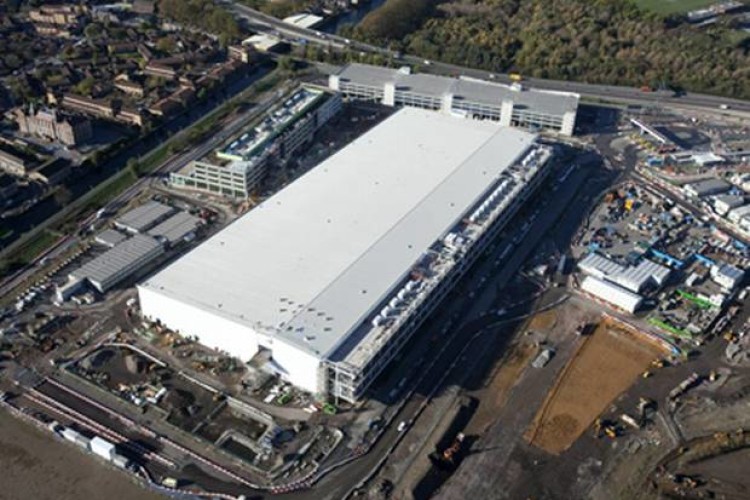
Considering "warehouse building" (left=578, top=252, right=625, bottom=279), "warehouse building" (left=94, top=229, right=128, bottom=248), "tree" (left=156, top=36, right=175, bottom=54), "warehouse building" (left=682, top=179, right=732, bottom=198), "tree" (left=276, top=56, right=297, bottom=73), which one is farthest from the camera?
"tree" (left=156, top=36, right=175, bottom=54)

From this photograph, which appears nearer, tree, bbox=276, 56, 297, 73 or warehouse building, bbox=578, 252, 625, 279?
warehouse building, bbox=578, 252, 625, 279

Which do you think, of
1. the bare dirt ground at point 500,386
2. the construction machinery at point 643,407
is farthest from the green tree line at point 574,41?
the construction machinery at point 643,407

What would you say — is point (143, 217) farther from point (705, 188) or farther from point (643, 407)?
point (705, 188)

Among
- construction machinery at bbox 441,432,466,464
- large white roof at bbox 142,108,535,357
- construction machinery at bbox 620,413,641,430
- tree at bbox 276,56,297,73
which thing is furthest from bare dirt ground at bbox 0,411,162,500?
tree at bbox 276,56,297,73

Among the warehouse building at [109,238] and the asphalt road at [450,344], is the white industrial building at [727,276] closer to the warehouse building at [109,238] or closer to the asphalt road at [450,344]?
the asphalt road at [450,344]

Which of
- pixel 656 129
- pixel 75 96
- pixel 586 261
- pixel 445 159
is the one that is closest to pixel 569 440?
pixel 586 261

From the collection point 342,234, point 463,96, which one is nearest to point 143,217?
point 342,234

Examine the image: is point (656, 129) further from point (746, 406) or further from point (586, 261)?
point (746, 406)

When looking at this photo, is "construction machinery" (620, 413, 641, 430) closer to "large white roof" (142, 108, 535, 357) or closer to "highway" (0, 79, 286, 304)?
"large white roof" (142, 108, 535, 357)
